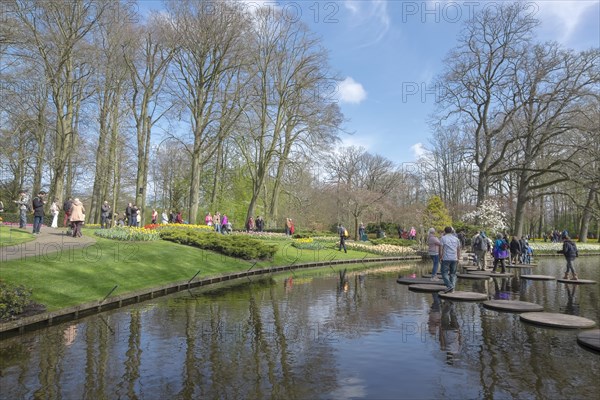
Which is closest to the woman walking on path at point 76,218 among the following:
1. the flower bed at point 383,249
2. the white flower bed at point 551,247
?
the flower bed at point 383,249

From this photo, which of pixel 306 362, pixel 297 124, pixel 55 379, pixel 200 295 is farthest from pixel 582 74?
pixel 55 379

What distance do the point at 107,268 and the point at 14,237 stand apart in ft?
21.5

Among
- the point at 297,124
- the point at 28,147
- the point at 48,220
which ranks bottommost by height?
the point at 48,220

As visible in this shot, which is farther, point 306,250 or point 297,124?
point 297,124

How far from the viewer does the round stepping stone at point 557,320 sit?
9492 mm

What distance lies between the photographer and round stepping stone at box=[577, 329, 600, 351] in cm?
776

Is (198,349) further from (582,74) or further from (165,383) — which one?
(582,74)

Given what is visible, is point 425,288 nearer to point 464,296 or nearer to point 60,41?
point 464,296

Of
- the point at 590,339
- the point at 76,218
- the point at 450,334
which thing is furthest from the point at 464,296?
the point at 76,218

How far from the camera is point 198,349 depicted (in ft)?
24.9

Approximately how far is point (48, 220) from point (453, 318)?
25.6 meters

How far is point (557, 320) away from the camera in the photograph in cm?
988

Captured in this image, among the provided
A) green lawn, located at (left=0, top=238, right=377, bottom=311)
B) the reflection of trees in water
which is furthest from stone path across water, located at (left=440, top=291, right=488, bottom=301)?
green lawn, located at (left=0, top=238, right=377, bottom=311)

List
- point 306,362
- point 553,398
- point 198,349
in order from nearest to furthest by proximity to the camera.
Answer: point 553,398, point 306,362, point 198,349
